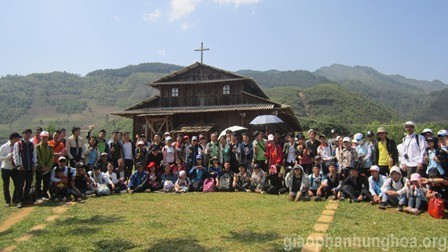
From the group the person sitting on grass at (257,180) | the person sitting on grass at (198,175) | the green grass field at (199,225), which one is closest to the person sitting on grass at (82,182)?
the green grass field at (199,225)

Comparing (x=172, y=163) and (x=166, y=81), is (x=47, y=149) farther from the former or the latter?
(x=166, y=81)

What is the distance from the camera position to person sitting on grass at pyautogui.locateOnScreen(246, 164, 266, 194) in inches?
426

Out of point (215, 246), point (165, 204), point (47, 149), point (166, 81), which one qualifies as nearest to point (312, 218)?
point (215, 246)

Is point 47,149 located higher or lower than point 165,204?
higher

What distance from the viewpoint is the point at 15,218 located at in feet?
25.7

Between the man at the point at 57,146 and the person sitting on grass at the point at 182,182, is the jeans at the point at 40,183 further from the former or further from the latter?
the person sitting on grass at the point at 182,182

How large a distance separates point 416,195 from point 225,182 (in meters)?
5.61

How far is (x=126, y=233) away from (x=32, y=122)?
113688 millimetres

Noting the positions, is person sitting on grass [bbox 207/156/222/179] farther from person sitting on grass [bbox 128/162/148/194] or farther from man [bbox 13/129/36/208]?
man [bbox 13/129/36/208]

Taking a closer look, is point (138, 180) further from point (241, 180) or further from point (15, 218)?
point (15, 218)

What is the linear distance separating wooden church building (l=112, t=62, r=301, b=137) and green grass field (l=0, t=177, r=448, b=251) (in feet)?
47.9

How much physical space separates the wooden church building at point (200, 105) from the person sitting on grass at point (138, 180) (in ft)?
38.4

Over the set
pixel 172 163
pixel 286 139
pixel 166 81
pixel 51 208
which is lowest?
pixel 51 208

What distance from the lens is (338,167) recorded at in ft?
32.9
